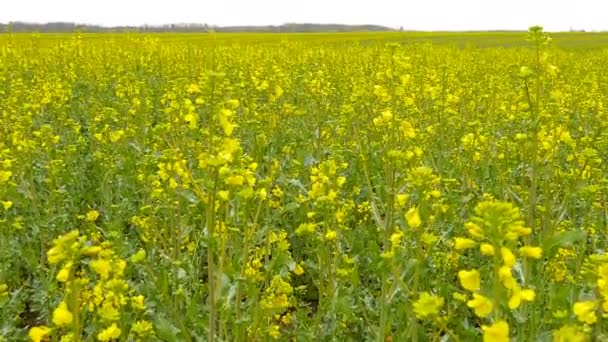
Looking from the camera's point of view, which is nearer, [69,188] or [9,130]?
[69,188]

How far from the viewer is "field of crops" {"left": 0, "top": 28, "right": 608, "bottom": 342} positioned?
7.64 feet

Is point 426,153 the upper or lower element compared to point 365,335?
upper

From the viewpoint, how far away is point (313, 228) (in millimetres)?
2926

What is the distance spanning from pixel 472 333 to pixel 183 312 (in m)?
1.51

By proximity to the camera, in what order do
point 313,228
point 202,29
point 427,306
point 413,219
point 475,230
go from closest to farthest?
point 475,230, point 427,306, point 413,219, point 313,228, point 202,29

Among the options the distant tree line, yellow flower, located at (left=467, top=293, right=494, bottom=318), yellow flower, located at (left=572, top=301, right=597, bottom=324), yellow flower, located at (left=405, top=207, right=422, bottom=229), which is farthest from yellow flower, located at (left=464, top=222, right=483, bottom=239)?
the distant tree line

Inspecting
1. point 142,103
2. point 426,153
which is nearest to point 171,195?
point 426,153

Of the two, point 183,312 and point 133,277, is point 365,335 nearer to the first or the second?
point 183,312

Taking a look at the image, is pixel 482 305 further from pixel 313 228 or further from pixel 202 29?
pixel 202 29

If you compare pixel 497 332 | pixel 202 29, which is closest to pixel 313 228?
pixel 497 332

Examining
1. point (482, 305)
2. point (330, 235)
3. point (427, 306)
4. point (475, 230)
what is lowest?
point (330, 235)

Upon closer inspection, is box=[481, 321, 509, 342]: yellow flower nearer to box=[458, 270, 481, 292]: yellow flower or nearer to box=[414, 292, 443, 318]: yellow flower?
box=[458, 270, 481, 292]: yellow flower

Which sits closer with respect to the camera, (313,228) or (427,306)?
(427,306)

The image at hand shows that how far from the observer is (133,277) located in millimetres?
4137
